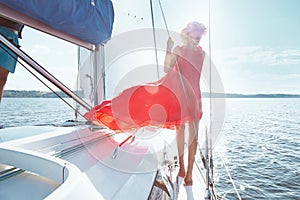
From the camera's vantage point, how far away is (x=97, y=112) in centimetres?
121

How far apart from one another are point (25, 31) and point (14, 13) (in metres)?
0.32

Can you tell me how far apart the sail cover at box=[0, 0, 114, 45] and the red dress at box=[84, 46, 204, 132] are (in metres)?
0.35

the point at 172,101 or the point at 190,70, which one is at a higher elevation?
the point at 190,70

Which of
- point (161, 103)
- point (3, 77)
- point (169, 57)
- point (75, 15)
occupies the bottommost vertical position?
point (161, 103)

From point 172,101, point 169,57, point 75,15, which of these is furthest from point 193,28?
point 75,15

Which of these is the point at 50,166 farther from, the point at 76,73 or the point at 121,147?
the point at 76,73

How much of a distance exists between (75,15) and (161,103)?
0.56 m

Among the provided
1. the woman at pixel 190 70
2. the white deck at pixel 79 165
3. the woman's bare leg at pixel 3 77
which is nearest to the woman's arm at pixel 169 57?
the woman at pixel 190 70

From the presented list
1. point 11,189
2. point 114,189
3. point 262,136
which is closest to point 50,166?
point 11,189

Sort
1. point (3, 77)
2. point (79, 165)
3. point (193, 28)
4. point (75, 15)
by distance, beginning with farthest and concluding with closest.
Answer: point (193, 28), point (3, 77), point (75, 15), point (79, 165)

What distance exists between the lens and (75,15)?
3.25 ft

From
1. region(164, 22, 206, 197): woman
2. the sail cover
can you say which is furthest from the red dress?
the sail cover

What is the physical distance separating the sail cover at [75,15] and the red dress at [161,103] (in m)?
0.35

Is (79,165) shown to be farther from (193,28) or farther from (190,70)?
(193,28)
